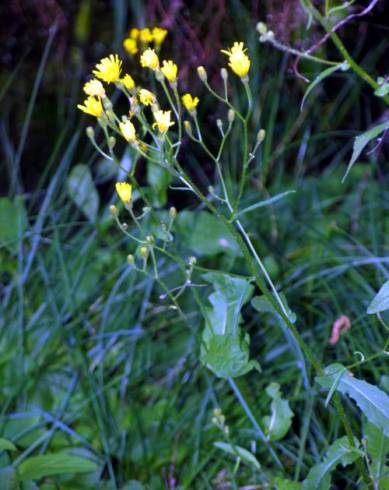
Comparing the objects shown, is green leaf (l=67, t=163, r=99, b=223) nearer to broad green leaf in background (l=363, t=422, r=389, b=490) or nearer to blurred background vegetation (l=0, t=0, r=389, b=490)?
blurred background vegetation (l=0, t=0, r=389, b=490)

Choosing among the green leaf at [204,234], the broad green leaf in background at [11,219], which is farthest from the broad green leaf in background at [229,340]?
the broad green leaf in background at [11,219]

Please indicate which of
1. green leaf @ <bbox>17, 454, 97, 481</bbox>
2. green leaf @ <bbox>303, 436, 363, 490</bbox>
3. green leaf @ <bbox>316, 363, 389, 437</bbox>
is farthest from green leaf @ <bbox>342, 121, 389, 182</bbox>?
green leaf @ <bbox>17, 454, 97, 481</bbox>

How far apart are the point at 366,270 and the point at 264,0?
834 millimetres

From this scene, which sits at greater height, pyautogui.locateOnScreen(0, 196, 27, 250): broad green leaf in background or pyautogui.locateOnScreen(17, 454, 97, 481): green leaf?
pyautogui.locateOnScreen(0, 196, 27, 250): broad green leaf in background

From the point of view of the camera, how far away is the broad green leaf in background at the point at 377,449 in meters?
1.16

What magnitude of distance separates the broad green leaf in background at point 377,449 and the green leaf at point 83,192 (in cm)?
98

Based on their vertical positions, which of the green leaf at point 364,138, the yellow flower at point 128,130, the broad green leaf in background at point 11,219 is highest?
the yellow flower at point 128,130

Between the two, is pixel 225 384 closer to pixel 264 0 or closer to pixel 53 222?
pixel 53 222

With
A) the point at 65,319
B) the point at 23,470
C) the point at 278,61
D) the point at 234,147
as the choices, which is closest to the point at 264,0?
the point at 278,61

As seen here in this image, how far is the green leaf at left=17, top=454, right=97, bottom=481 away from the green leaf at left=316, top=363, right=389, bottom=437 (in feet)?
1.58

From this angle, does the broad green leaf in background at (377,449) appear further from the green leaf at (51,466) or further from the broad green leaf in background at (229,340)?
the green leaf at (51,466)

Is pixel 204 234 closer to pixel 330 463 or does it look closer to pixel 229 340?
pixel 229 340

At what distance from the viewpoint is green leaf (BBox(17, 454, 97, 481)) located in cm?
129

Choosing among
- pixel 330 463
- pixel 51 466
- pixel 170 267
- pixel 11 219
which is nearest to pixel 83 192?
pixel 11 219
